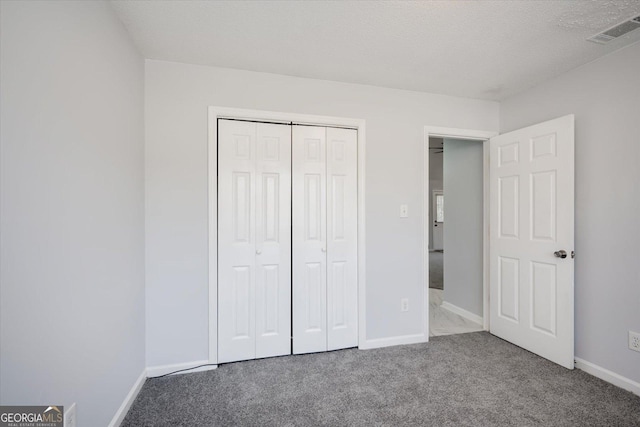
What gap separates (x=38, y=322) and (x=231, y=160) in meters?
1.69

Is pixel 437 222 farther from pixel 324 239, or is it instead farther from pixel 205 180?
pixel 205 180

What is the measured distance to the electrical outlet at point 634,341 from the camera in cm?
211

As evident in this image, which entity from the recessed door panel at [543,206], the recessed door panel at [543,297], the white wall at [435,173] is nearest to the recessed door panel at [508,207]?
the recessed door panel at [543,206]

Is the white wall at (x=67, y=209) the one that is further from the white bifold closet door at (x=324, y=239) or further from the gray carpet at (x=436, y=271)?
the gray carpet at (x=436, y=271)

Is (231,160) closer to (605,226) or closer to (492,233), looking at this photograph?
(492,233)

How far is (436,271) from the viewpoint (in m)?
6.88

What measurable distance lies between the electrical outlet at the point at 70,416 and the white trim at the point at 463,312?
141 inches

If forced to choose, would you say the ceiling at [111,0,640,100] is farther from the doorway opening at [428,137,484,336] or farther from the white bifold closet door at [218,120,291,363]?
the doorway opening at [428,137,484,336]

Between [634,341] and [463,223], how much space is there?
1862 mm

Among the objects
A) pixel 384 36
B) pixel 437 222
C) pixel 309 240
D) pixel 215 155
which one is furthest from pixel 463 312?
pixel 437 222

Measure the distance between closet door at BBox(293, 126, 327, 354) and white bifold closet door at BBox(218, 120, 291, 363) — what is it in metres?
0.07

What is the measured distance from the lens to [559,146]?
2.51 m

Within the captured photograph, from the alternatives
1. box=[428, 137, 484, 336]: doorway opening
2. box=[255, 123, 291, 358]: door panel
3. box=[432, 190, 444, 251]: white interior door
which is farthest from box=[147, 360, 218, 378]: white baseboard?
box=[432, 190, 444, 251]: white interior door

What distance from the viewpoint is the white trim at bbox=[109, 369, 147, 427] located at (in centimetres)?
175
